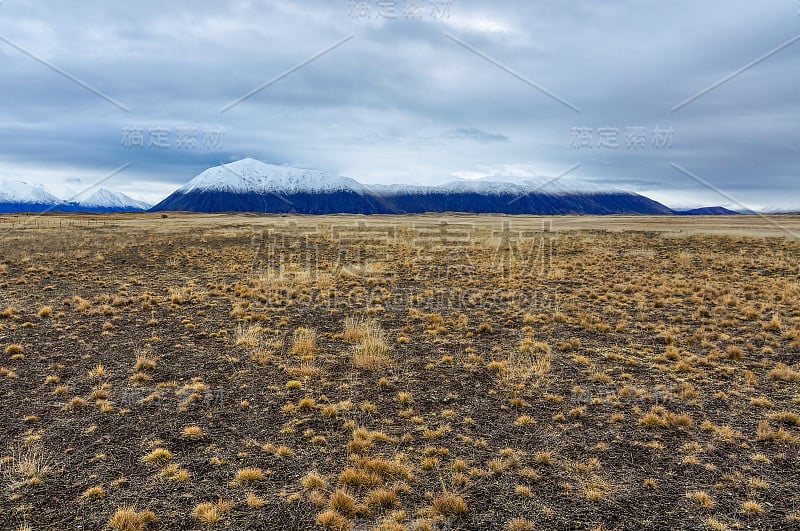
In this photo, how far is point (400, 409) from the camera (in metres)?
9.71

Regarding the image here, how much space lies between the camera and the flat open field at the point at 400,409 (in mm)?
6434

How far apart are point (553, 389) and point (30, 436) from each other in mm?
11102

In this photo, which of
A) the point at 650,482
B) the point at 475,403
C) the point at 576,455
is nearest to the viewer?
the point at 650,482

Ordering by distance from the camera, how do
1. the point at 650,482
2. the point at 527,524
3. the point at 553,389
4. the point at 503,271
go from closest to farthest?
the point at 527,524 → the point at 650,482 → the point at 553,389 → the point at 503,271

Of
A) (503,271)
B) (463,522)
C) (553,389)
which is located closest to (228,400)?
(463,522)

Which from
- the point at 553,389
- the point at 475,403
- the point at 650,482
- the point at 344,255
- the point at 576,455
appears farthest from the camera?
the point at 344,255

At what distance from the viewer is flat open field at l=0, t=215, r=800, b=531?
6.43m

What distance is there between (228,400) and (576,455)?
7533mm

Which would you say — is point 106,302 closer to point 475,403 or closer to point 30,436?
point 30,436

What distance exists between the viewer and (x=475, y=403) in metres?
10.0

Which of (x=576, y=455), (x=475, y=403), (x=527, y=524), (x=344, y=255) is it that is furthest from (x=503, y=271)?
(x=527, y=524)

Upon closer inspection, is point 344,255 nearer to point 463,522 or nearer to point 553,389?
point 553,389

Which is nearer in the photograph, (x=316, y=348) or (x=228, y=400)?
(x=228, y=400)

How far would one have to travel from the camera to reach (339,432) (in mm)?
8680
